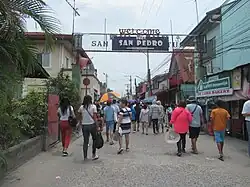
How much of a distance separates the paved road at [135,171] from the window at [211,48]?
11.4 meters

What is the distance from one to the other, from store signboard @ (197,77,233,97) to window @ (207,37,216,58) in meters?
4.24

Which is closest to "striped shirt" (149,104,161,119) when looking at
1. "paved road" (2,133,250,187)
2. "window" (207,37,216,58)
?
"window" (207,37,216,58)

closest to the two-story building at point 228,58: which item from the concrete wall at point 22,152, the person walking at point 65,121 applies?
the person walking at point 65,121

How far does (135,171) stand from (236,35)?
1140 centimetres

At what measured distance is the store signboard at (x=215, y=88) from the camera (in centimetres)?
1397

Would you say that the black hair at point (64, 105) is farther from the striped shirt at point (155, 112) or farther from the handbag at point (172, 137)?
the striped shirt at point (155, 112)

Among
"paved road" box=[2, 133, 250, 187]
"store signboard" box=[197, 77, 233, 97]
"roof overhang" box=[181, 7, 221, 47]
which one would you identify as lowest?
"paved road" box=[2, 133, 250, 187]

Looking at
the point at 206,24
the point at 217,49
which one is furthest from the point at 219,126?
the point at 206,24

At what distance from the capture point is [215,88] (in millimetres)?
15227

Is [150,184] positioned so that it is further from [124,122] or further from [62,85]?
[62,85]

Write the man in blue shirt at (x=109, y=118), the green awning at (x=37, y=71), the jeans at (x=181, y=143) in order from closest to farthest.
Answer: the green awning at (x=37, y=71) < the jeans at (x=181, y=143) < the man in blue shirt at (x=109, y=118)

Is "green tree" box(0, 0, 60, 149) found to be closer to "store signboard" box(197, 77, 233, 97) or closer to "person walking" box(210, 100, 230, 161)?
"person walking" box(210, 100, 230, 161)

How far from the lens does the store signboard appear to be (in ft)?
45.8

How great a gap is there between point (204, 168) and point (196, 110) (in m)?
2.99
